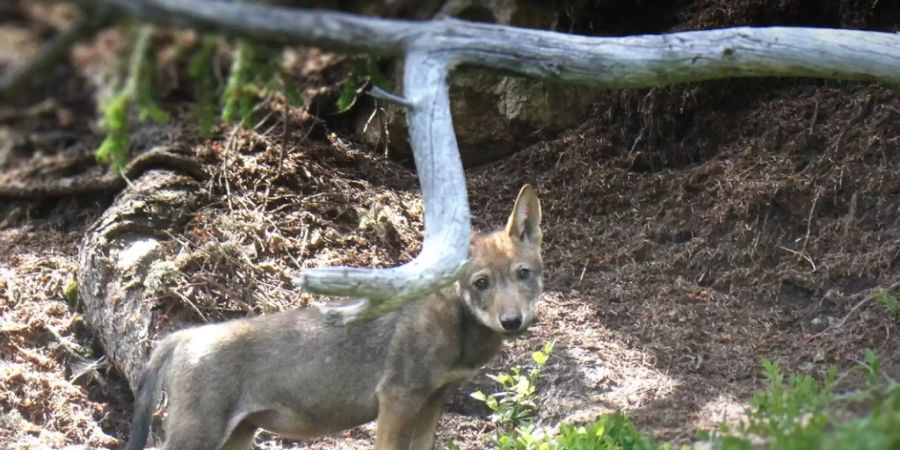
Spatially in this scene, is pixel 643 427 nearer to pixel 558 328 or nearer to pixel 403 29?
pixel 558 328

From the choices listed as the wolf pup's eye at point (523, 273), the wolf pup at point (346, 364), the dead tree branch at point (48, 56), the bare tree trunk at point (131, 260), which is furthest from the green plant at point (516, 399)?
the dead tree branch at point (48, 56)

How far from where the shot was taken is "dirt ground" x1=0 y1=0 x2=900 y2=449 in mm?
7750

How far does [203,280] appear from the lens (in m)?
8.64

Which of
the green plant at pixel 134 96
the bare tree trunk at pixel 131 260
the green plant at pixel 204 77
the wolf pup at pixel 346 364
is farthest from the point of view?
the bare tree trunk at pixel 131 260

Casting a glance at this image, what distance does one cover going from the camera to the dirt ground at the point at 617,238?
25.4 feet

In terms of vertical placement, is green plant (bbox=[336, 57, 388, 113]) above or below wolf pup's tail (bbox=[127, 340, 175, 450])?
above

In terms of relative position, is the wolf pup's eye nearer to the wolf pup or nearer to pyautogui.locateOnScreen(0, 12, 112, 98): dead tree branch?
the wolf pup

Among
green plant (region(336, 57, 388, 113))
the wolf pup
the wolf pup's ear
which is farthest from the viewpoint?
the wolf pup's ear

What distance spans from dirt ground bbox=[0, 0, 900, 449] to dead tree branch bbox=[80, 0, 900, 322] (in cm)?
192

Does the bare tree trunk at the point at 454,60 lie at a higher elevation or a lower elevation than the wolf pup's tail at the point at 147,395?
higher

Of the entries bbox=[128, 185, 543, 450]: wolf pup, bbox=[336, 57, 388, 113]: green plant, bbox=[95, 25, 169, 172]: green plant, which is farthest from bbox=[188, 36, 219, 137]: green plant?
bbox=[128, 185, 543, 450]: wolf pup

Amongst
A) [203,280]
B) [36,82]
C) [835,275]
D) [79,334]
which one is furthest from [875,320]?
[79,334]

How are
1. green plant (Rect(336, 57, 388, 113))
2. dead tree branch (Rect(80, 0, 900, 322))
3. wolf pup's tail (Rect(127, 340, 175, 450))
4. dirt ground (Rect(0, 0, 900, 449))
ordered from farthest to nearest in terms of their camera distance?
dirt ground (Rect(0, 0, 900, 449)) → wolf pup's tail (Rect(127, 340, 175, 450)) → green plant (Rect(336, 57, 388, 113)) → dead tree branch (Rect(80, 0, 900, 322))

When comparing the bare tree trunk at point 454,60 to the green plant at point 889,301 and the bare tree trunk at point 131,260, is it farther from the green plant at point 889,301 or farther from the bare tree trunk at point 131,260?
the bare tree trunk at point 131,260
